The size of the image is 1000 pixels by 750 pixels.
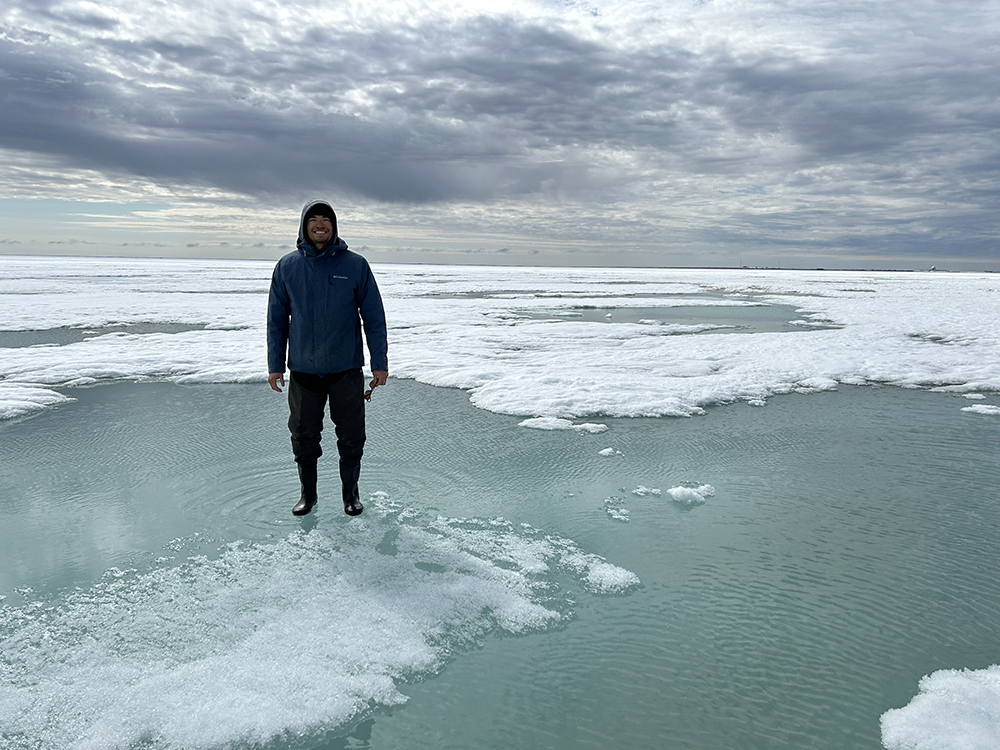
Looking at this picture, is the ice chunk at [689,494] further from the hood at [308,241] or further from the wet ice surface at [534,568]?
the hood at [308,241]

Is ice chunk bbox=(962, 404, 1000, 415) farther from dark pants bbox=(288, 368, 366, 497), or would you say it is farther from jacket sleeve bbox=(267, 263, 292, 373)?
jacket sleeve bbox=(267, 263, 292, 373)

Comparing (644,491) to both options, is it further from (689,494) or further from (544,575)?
(544,575)

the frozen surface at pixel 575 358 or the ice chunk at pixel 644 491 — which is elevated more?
the frozen surface at pixel 575 358

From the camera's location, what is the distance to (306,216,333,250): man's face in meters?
3.43

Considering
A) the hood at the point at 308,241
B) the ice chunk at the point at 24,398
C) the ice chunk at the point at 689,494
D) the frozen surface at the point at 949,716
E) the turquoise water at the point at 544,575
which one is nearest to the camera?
the frozen surface at the point at 949,716

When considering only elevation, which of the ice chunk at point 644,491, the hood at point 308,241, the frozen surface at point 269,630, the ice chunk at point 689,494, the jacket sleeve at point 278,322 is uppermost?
the hood at point 308,241

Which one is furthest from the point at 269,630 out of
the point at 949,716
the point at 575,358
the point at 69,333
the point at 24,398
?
the point at 69,333

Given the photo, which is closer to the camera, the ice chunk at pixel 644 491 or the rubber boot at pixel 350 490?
the rubber boot at pixel 350 490

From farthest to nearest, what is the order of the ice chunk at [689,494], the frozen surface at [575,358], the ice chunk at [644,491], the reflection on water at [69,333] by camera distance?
1. the reflection on water at [69,333]
2. the frozen surface at [575,358]
3. the ice chunk at [644,491]
4. the ice chunk at [689,494]

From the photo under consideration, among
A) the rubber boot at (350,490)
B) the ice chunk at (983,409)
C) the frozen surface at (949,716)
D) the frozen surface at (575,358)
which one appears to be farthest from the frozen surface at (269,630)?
the ice chunk at (983,409)

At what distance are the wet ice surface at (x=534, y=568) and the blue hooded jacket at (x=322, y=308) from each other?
40.0 inches

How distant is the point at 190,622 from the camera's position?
8.72 ft

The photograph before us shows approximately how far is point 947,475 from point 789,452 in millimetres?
1121

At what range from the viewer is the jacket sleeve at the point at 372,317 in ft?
12.1
